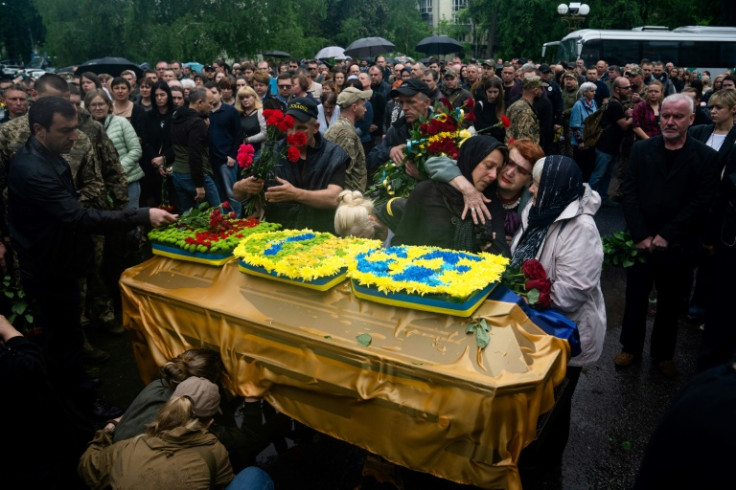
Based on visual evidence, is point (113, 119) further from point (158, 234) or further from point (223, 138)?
point (158, 234)

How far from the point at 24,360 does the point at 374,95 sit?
8719 mm

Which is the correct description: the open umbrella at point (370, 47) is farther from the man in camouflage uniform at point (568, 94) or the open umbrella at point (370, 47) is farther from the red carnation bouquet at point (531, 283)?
the red carnation bouquet at point (531, 283)

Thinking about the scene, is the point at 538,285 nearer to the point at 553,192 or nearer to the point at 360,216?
the point at 553,192

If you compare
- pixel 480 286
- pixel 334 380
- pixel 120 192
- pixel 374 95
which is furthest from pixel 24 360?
pixel 374 95

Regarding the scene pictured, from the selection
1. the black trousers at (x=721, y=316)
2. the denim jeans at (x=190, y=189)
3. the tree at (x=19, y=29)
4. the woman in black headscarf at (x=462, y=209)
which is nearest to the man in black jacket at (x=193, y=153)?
the denim jeans at (x=190, y=189)

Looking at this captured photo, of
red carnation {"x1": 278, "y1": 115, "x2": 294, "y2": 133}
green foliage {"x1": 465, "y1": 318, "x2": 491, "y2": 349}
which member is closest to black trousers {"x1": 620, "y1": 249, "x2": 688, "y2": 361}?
green foliage {"x1": 465, "y1": 318, "x2": 491, "y2": 349}

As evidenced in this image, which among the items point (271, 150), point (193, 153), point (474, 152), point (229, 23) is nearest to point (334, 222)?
point (271, 150)

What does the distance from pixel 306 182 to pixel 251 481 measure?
2.32 meters

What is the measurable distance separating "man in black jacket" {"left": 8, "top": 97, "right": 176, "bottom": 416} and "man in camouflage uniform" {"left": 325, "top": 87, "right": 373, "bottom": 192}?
221 centimetres

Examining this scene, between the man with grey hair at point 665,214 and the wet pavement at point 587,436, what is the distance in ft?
0.81

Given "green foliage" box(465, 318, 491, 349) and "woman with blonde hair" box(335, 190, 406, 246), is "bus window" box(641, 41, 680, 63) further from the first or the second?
"green foliage" box(465, 318, 491, 349)

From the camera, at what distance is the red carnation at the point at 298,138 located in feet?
12.8

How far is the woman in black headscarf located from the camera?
337 cm

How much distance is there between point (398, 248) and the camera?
3.34 m
